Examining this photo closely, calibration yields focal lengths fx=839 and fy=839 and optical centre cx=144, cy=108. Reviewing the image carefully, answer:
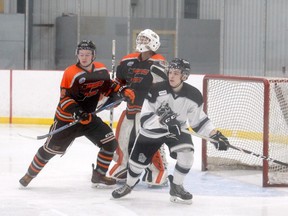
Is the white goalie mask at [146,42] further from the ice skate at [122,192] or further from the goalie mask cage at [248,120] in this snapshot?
the ice skate at [122,192]

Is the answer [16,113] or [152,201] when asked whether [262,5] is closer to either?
[16,113]

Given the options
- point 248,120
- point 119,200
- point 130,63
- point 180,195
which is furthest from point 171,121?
point 248,120

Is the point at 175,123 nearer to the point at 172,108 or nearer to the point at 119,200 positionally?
the point at 172,108

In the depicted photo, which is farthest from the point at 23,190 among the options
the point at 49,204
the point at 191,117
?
the point at 191,117

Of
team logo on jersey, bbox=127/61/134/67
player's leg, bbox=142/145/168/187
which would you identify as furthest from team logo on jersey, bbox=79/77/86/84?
player's leg, bbox=142/145/168/187

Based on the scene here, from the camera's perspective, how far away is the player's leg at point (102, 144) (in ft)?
15.9

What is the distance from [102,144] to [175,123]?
27.0 inches

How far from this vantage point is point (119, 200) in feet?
14.9

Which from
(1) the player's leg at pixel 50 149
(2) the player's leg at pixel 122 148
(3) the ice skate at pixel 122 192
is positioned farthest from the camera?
(2) the player's leg at pixel 122 148

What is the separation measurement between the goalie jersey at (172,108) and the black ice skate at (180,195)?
0.98 feet

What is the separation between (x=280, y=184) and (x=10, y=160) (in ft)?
6.60

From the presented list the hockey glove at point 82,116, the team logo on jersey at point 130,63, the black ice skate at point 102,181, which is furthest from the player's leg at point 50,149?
the team logo on jersey at point 130,63

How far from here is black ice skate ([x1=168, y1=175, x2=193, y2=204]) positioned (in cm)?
446

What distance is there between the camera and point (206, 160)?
573 cm
